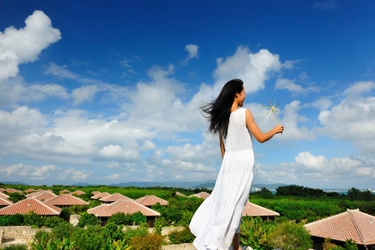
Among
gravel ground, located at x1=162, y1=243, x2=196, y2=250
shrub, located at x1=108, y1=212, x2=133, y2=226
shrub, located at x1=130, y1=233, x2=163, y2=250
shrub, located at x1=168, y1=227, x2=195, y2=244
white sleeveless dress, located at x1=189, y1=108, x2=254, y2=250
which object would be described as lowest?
gravel ground, located at x1=162, y1=243, x2=196, y2=250

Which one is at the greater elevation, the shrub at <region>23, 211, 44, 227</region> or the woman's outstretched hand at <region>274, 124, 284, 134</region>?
the woman's outstretched hand at <region>274, 124, 284, 134</region>

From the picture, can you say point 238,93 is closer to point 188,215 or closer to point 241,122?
point 241,122

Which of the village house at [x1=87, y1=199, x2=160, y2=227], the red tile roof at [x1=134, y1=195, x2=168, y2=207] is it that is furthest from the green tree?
the red tile roof at [x1=134, y1=195, x2=168, y2=207]

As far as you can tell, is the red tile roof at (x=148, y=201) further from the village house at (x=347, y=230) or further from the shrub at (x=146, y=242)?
the village house at (x=347, y=230)

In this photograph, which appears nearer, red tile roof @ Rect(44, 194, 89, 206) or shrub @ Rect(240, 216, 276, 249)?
shrub @ Rect(240, 216, 276, 249)

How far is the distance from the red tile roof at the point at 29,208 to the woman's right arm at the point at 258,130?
78.1ft

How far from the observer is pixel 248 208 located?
27891 mm

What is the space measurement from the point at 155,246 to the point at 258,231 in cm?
633

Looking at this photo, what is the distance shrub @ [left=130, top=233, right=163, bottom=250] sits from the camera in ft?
49.2

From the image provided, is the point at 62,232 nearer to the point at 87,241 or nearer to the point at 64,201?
the point at 87,241

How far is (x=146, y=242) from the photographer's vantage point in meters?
15.1

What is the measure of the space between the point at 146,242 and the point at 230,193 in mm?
14273

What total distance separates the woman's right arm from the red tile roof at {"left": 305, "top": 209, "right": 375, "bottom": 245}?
17553mm

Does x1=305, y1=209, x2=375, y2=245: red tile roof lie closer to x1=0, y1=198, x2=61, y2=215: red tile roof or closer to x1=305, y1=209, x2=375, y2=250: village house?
x1=305, y1=209, x2=375, y2=250: village house
